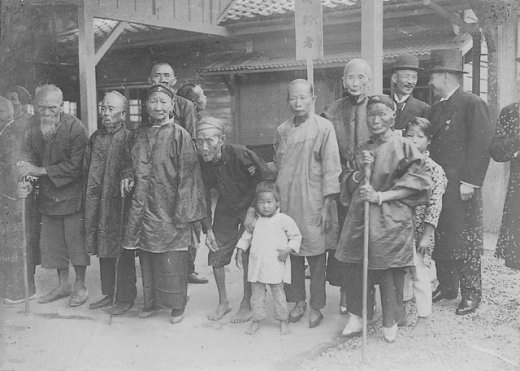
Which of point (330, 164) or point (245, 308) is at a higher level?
point (330, 164)

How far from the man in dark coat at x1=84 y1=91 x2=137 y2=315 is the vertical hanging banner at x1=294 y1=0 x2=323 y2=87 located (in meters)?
1.67

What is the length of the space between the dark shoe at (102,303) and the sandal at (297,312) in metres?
1.53

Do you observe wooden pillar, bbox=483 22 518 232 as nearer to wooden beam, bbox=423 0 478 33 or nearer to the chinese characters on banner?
wooden beam, bbox=423 0 478 33

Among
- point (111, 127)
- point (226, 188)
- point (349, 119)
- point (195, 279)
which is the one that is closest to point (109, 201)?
point (111, 127)

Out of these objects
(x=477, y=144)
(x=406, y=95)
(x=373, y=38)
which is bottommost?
(x=477, y=144)

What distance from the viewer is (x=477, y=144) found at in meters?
4.27

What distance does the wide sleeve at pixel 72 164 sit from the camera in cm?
475

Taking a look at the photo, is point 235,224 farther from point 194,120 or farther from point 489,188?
point 489,188

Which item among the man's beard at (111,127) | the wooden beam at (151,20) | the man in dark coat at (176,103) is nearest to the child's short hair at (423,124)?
the man in dark coat at (176,103)

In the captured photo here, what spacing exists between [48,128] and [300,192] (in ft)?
7.22

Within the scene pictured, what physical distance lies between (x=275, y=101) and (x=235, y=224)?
6065 mm

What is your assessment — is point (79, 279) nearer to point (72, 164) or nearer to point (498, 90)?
point (72, 164)

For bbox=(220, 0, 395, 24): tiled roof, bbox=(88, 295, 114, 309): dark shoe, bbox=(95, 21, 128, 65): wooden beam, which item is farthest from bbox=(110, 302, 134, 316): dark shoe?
bbox=(220, 0, 395, 24): tiled roof

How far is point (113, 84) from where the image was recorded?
12.2m
